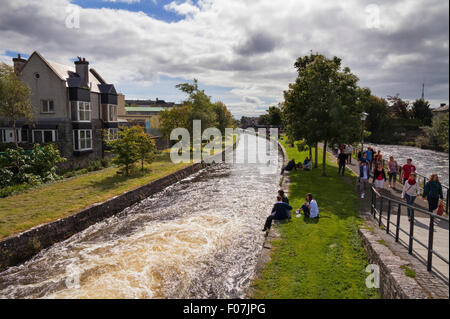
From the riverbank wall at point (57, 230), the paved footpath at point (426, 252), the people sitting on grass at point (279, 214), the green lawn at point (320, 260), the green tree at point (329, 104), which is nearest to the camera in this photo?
the paved footpath at point (426, 252)

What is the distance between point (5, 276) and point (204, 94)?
3327cm

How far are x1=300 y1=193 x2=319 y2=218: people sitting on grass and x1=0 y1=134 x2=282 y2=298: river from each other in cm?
205

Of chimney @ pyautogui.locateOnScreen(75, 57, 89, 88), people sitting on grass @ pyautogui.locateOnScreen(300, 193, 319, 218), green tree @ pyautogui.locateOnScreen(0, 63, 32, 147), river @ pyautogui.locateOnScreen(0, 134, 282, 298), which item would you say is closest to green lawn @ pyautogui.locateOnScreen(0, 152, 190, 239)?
river @ pyautogui.locateOnScreen(0, 134, 282, 298)

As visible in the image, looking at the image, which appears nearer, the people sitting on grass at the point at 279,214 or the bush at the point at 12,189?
the people sitting on grass at the point at 279,214

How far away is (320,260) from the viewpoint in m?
7.84

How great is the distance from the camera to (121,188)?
17406 millimetres

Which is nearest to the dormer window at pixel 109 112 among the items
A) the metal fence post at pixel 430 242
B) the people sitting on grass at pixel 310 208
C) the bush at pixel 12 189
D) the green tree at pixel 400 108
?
the bush at pixel 12 189

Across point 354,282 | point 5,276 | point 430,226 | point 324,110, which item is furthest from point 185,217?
point 324,110

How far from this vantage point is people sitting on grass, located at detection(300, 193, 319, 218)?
446 inches

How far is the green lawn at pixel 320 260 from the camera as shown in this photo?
21.3 feet

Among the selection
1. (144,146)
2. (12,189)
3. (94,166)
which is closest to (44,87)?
(94,166)

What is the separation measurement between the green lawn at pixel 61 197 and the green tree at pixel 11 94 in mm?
8183

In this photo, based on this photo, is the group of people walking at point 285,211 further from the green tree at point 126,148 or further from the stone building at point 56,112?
the stone building at point 56,112
